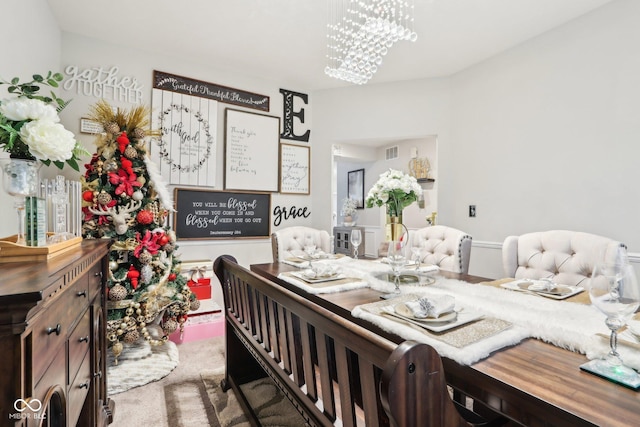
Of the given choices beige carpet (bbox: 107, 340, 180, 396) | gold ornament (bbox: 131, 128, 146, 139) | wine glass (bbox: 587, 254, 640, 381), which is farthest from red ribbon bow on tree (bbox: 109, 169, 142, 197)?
wine glass (bbox: 587, 254, 640, 381)

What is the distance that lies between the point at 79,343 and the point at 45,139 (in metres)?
0.66

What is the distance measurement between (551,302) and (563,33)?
2.44m

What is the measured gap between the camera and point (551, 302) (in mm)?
1332

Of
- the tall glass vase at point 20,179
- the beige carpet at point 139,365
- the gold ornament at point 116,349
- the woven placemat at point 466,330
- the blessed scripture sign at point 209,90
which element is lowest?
the beige carpet at point 139,365

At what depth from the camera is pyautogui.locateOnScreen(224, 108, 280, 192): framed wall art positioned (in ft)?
11.3

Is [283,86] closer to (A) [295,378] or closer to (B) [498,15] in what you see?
(B) [498,15]

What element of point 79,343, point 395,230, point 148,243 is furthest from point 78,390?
point 395,230

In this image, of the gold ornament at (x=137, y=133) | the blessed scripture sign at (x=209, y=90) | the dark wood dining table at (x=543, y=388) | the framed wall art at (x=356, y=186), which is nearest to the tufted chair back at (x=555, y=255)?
the dark wood dining table at (x=543, y=388)

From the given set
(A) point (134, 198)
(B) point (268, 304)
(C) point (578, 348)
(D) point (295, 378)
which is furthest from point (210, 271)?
(C) point (578, 348)

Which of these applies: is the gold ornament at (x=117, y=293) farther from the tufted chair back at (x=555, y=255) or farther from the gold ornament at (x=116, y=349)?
the tufted chair back at (x=555, y=255)

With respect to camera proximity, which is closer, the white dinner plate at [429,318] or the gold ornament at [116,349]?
the white dinner plate at [429,318]

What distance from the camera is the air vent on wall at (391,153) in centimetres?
660

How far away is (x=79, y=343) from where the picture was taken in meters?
1.05

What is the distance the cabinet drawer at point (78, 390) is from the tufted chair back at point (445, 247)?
7.03 ft
